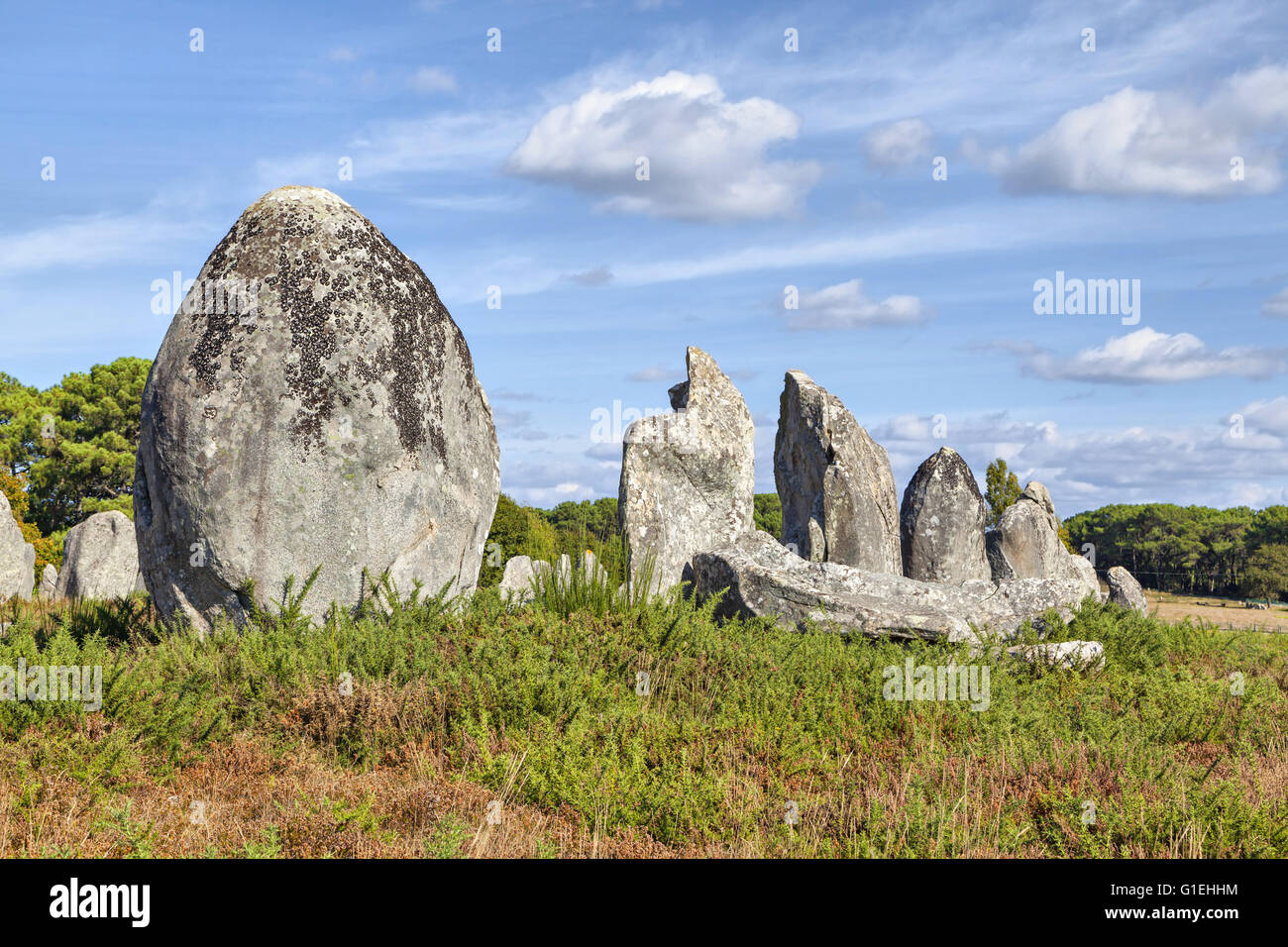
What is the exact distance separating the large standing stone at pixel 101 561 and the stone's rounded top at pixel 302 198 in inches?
510

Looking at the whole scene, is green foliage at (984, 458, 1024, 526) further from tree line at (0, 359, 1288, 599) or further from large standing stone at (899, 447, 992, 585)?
large standing stone at (899, 447, 992, 585)

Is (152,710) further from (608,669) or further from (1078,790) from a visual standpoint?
(1078,790)

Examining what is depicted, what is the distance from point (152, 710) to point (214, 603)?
2267 millimetres

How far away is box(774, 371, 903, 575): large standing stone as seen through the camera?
51.1 feet

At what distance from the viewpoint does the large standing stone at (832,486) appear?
51.1 ft

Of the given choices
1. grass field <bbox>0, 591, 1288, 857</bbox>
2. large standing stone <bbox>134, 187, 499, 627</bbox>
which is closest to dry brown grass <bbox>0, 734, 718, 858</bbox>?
grass field <bbox>0, 591, 1288, 857</bbox>

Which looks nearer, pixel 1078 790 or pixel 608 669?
pixel 1078 790

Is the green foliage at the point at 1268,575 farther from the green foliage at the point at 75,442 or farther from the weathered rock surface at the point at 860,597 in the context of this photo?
the green foliage at the point at 75,442

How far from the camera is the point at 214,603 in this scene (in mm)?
8703

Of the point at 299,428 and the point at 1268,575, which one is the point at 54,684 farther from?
the point at 1268,575

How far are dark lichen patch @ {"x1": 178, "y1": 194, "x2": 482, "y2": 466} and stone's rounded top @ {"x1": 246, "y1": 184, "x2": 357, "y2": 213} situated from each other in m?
0.07

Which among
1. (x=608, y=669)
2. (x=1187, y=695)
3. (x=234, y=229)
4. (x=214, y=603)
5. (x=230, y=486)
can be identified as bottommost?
(x=1187, y=695)
